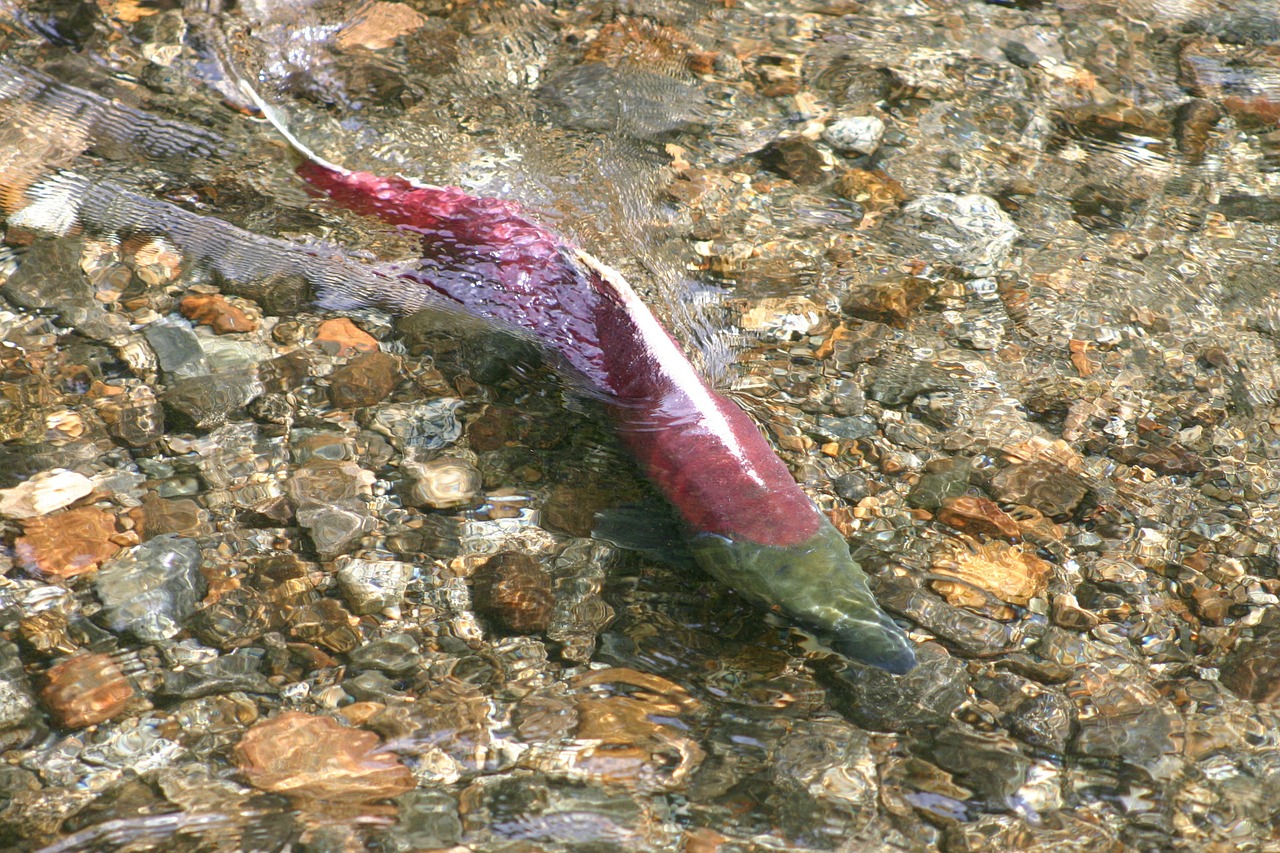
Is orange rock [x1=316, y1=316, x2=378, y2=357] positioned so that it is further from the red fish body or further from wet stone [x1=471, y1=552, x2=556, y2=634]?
wet stone [x1=471, y1=552, x2=556, y2=634]

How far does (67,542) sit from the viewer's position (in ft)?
10.8

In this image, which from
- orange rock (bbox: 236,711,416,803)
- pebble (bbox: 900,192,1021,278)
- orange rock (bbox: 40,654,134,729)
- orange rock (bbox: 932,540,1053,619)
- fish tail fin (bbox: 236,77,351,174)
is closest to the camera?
orange rock (bbox: 236,711,416,803)

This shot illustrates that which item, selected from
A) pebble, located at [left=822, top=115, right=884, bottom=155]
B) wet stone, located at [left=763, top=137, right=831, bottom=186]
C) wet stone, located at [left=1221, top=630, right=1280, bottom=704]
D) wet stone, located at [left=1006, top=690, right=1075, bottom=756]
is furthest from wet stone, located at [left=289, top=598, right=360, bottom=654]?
pebble, located at [left=822, top=115, right=884, bottom=155]

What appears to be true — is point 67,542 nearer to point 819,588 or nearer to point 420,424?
point 420,424

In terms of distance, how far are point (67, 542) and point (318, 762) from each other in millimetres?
1209

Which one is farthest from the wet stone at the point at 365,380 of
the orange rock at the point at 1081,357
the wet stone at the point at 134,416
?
the orange rock at the point at 1081,357

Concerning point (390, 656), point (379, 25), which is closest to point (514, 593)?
point (390, 656)

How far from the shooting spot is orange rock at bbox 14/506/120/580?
323cm

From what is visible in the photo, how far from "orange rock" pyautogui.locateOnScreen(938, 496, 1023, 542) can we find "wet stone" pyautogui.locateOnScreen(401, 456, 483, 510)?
162 centimetres

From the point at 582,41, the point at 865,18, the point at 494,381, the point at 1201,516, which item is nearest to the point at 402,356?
the point at 494,381

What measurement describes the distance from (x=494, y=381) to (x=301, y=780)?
1710 mm

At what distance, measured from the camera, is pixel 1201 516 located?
362cm

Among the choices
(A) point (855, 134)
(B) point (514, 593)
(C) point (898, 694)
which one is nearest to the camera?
(C) point (898, 694)

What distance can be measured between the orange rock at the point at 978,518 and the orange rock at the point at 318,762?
6.46 feet
